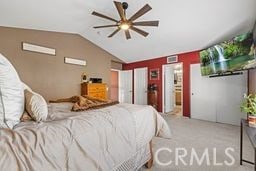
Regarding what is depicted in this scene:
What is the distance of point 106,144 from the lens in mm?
1390

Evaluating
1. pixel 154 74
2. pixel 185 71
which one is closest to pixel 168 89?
pixel 154 74

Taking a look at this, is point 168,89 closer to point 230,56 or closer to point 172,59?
point 172,59

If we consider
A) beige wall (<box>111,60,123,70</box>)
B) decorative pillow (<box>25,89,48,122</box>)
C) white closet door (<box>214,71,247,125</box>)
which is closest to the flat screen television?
white closet door (<box>214,71,247,125</box>)

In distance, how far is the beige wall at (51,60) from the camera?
407cm

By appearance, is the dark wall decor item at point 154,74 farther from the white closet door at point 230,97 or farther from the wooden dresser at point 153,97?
the white closet door at point 230,97

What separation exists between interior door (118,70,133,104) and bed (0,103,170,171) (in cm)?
555

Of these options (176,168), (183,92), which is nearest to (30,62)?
(176,168)

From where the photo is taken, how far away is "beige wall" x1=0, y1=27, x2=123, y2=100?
13.4 ft

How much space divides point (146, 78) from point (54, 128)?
19.8 feet

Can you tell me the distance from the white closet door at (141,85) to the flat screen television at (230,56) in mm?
2642

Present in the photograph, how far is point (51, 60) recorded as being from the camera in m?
4.83

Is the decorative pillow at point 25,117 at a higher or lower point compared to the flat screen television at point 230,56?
lower

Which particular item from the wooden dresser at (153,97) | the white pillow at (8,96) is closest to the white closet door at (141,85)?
the wooden dresser at (153,97)

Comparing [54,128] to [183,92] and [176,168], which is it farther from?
[183,92]
